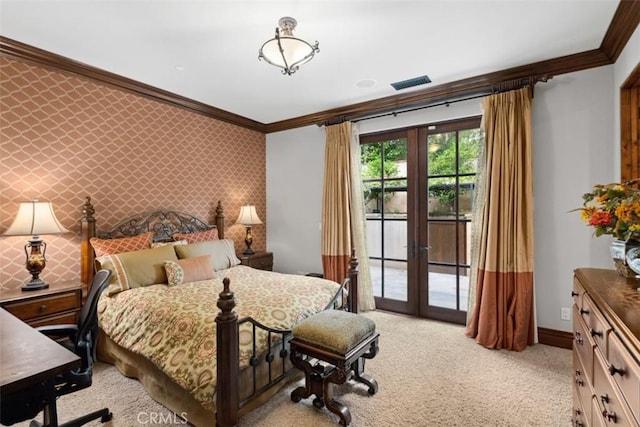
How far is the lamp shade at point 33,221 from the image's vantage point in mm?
2488

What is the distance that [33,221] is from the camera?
2531 mm

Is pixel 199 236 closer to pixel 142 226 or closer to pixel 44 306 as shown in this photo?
pixel 142 226

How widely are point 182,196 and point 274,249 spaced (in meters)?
1.75

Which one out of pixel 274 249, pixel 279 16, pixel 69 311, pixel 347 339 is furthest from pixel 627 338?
pixel 274 249

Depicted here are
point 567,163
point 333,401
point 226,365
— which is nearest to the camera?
point 226,365

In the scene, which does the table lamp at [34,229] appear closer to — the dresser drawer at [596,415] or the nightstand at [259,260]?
the nightstand at [259,260]

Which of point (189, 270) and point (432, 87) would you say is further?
point (432, 87)

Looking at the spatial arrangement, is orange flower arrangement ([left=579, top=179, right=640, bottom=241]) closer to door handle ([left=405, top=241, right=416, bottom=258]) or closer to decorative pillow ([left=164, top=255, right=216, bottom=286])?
door handle ([left=405, top=241, right=416, bottom=258])

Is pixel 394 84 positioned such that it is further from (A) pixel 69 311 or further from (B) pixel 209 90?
(A) pixel 69 311

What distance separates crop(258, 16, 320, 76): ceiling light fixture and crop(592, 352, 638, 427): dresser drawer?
2.45m

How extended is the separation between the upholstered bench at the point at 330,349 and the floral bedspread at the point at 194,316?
0.25 m

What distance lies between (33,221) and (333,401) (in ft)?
9.18

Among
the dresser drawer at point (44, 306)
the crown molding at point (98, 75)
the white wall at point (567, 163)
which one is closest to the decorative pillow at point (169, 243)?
the dresser drawer at point (44, 306)

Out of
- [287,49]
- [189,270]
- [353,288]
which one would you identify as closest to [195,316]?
[189,270]
